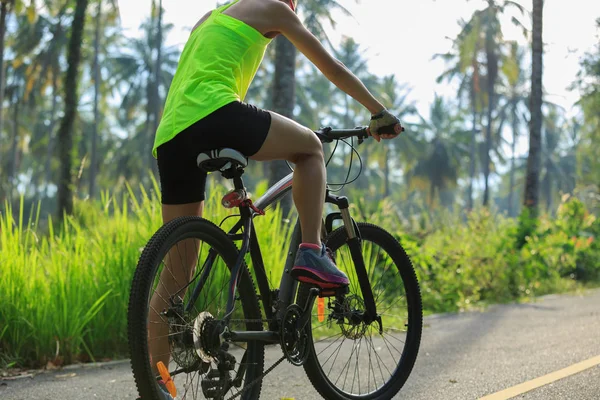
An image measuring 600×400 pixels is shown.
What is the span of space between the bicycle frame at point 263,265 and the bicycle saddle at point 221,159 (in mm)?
51

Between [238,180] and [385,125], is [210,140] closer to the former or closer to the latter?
[238,180]

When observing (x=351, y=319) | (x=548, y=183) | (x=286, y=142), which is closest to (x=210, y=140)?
(x=286, y=142)

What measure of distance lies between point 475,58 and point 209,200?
37975 millimetres

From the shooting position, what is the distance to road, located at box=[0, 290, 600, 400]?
404 centimetres

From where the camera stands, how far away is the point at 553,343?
5.77 metres

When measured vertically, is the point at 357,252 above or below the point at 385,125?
below

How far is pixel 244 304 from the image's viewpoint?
3135mm

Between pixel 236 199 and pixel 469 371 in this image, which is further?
pixel 469 371

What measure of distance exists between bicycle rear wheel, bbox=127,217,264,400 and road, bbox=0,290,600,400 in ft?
4.00

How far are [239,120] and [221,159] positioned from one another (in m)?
0.17

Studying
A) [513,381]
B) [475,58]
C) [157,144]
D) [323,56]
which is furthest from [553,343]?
[475,58]

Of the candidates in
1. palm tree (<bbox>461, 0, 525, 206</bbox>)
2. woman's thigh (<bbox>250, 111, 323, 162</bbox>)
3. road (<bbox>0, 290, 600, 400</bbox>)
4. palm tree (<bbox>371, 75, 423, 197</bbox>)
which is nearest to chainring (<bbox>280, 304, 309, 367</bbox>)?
woman's thigh (<bbox>250, 111, 323, 162</bbox>)

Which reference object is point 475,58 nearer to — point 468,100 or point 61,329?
point 468,100

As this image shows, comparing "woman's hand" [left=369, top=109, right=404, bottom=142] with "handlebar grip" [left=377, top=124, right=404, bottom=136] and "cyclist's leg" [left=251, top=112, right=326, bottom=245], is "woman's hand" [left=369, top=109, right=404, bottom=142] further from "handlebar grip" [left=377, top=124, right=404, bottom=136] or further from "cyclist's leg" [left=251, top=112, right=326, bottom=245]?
"cyclist's leg" [left=251, top=112, right=326, bottom=245]
